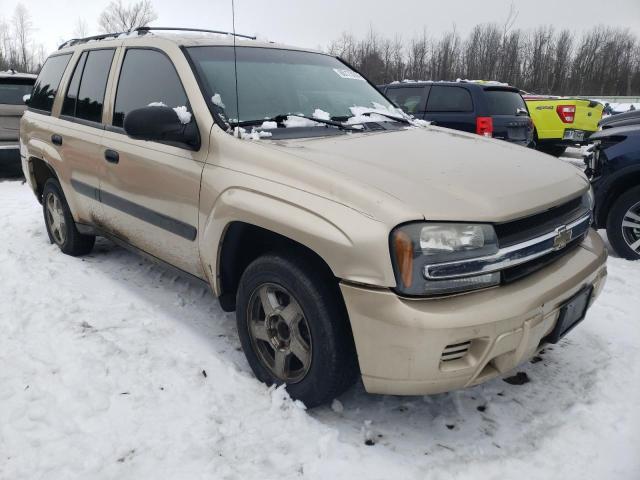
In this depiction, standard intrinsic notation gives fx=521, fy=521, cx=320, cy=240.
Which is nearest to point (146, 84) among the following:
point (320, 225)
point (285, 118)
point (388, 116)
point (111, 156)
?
point (111, 156)

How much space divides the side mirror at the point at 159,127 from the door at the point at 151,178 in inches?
2.8

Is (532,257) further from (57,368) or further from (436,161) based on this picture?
(57,368)

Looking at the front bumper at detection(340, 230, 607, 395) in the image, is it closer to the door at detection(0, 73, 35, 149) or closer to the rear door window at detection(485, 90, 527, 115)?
the rear door window at detection(485, 90, 527, 115)

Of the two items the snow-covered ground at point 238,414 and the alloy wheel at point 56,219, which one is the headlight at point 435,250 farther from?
the alloy wheel at point 56,219

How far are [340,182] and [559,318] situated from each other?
1151 mm

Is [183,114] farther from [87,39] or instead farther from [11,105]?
[11,105]

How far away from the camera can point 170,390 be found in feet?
8.62

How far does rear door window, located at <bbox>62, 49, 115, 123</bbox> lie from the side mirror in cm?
125

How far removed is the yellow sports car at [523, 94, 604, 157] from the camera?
1120 centimetres

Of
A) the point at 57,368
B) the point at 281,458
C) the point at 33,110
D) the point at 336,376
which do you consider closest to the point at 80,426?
the point at 57,368

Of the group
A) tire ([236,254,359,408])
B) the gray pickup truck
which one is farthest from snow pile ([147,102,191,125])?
the gray pickup truck

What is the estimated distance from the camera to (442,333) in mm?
1960

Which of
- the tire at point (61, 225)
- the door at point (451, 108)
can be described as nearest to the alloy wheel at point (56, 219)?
the tire at point (61, 225)

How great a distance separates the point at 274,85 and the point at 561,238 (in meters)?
1.82
